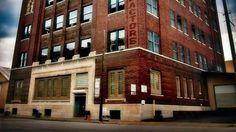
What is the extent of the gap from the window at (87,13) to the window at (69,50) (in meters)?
3.17

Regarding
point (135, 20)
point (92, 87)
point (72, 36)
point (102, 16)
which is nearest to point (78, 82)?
point (92, 87)

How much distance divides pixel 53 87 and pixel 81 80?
4.65m

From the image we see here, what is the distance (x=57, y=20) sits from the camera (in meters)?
29.8

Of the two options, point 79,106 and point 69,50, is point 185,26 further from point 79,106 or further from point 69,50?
point 79,106

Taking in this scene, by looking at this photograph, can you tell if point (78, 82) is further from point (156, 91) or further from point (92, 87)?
point (156, 91)

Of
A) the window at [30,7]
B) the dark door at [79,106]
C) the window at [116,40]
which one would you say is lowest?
the dark door at [79,106]

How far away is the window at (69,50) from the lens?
26.7 meters

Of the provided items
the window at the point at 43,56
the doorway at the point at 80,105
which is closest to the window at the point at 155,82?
the doorway at the point at 80,105

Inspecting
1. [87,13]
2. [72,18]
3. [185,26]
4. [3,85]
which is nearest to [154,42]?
[87,13]

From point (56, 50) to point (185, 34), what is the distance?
54.4ft

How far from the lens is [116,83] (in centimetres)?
2175

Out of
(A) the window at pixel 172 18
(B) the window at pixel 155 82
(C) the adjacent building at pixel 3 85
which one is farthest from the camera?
(C) the adjacent building at pixel 3 85

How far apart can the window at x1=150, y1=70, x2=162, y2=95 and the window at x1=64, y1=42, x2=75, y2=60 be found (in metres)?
9.74

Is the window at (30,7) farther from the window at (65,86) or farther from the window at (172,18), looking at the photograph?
the window at (172,18)
